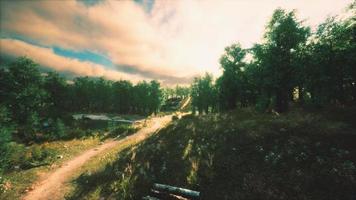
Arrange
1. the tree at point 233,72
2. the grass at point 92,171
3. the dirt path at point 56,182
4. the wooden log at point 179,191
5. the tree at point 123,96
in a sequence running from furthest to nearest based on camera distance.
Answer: the tree at point 123,96 → the tree at point 233,72 → the grass at point 92,171 → the dirt path at point 56,182 → the wooden log at point 179,191

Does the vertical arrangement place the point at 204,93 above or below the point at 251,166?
above

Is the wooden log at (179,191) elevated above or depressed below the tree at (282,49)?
below

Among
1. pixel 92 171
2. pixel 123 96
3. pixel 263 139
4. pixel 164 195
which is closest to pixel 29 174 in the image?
pixel 92 171

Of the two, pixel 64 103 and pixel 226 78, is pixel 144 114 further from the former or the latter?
pixel 226 78

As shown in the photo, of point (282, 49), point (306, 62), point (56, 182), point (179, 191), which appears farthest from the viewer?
point (282, 49)

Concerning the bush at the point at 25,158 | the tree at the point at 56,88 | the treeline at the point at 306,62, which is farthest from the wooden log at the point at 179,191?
the tree at the point at 56,88

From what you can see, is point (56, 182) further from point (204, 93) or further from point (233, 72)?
point (204, 93)

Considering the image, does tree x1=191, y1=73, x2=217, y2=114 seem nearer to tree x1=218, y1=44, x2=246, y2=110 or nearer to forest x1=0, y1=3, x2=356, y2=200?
tree x1=218, y1=44, x2=246, y2=110

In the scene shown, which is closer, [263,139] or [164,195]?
[164,195]

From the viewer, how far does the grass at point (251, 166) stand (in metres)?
10.6

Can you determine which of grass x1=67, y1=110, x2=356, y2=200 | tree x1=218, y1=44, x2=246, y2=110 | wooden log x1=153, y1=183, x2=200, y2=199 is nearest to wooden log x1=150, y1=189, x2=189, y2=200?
wooden log x1=153, y1=183, x2=200, y2=199

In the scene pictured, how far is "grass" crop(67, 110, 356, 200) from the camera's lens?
10617 mm

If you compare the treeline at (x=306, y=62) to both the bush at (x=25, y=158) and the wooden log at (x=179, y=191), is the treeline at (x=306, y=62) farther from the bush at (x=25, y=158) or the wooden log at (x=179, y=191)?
the bush at (x=25, y=158)

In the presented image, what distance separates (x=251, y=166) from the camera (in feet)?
42.0
